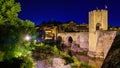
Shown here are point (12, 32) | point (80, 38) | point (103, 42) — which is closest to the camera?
point (12, 32)

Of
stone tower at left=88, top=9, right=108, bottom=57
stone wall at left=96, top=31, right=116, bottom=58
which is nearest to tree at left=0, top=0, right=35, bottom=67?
stone wall at left=96, top=31, right=116, bottom=58

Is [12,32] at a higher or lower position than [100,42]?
higher

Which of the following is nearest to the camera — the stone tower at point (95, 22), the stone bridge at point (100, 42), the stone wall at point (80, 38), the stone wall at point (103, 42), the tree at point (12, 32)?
the tree at point (12, 32)

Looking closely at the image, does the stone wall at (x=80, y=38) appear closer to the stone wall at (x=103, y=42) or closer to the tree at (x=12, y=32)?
the stone wall at (x=103, y=42)

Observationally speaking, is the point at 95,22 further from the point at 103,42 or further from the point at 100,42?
the point at 103,42

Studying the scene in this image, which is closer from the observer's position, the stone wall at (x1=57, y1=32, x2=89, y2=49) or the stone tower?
the stone tower

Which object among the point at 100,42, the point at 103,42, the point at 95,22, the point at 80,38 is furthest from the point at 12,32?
the point at 80,38

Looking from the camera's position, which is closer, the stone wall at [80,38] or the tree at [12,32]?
the tree at [12,32]

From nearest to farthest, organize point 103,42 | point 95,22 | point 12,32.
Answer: point 12,32
point 103,42
point 95,22

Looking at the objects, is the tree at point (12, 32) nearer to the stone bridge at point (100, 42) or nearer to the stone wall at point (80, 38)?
the stone bridge at point (100, 42)

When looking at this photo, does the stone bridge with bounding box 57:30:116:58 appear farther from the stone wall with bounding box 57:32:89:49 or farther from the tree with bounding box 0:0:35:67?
the tree with bounding box 0:0:35:67

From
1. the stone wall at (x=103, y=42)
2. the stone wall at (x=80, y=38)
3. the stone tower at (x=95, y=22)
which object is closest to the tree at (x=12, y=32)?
the stone wall at (x=103, y=42)

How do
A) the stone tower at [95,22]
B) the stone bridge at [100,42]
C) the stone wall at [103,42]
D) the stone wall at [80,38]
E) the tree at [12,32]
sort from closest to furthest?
the tree at [12,32] → the stone wall at [103,42] → the stone bridge at [100,42] → the stone tower at [95,22] → the stone wall at [80,38]

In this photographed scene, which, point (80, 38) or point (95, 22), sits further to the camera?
point (80, 38)
